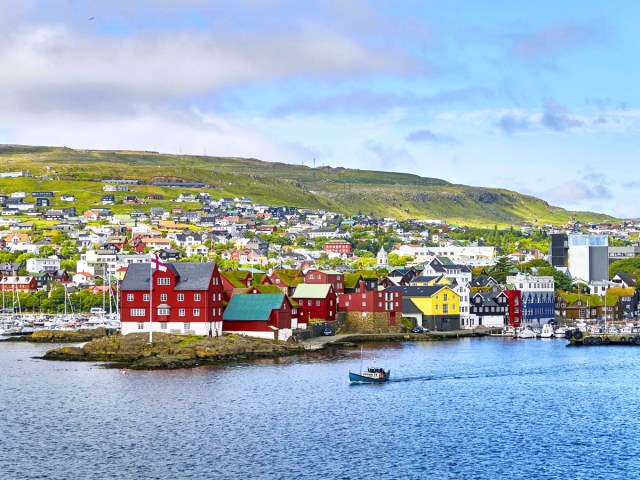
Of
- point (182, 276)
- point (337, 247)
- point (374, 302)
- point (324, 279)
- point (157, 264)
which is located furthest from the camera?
point (337, 247)

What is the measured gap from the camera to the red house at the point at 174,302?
71688 millimetres

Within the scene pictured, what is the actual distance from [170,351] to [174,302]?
6053mm

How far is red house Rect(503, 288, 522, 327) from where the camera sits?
101250 millimetres

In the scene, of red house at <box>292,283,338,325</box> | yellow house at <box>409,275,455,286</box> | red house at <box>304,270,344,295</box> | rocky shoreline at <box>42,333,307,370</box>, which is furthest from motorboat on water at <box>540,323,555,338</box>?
rocky shoreline at <box>42,333,307,370</box>

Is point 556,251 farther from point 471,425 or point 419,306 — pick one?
point 471,425

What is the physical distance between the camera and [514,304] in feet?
333

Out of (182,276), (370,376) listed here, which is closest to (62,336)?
(182,276)

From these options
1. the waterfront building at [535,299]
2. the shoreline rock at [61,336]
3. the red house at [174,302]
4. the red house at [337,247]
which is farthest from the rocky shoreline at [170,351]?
the red house at [337,247]

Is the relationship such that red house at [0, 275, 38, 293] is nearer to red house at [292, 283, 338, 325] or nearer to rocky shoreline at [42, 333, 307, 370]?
red house at [292, 283, 338, 325]

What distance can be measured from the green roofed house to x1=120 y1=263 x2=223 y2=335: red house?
1763mm

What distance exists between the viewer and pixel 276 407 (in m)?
49.0

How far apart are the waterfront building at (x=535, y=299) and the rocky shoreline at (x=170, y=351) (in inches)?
1456

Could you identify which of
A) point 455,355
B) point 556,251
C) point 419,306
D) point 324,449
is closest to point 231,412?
point 324,449

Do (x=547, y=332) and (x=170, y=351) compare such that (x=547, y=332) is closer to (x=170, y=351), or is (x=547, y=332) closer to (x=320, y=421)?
(x=170, y=351)
